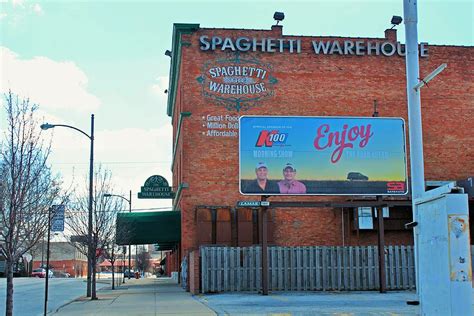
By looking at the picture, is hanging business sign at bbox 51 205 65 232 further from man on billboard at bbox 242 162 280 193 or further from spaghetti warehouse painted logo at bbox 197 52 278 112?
spaghetti warehouse painted logo at bbox 197 52 278 112

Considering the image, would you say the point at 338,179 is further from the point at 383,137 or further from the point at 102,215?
the point at 102,215

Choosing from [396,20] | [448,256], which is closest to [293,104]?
[396,20]

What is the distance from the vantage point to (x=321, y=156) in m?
23.0

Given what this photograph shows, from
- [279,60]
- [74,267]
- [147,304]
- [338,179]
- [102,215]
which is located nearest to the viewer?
[147,304]

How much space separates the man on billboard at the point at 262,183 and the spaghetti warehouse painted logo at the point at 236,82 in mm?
7887

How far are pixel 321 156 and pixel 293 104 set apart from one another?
26.4 feet

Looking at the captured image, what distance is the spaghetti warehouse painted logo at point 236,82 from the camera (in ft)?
98.3

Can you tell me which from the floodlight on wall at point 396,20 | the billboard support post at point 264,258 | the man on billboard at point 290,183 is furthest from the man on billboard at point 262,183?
the floodlight on wall at point 396,20

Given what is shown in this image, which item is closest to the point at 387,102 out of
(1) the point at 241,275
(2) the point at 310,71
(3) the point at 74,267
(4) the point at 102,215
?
(2) the point at 310,71

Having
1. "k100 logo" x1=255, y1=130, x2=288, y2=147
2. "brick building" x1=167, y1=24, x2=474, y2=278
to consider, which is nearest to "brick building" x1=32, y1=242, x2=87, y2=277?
"brick building" x1=167, y1=24, x2=474, y2=278

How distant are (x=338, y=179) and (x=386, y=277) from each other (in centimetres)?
461

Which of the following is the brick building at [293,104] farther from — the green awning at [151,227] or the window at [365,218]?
the green awning at [151,227]

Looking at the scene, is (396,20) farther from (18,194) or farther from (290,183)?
(18,194)

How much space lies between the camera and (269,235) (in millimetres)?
29125
